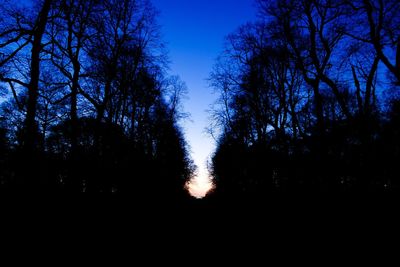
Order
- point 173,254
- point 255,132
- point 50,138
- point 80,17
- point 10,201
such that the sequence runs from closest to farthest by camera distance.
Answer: point 173,254 → point 10,201 → point 80,17 → point 255,132 → point 50,138

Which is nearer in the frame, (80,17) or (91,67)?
(80,17)

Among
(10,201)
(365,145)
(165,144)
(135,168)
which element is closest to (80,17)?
(10,201)

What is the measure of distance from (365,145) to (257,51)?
40.3ft

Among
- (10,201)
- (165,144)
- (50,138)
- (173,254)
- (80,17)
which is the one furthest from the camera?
(165,144)

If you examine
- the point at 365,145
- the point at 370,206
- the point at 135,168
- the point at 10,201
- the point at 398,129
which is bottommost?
the point at 370,206

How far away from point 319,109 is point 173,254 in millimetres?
12410

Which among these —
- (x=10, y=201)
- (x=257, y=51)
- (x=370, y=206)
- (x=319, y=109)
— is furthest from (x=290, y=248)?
(x=257, y=51)

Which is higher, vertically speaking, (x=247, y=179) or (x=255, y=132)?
(x=255, y=132)

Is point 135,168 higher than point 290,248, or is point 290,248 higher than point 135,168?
point 135,168

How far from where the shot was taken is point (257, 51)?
1562 cm

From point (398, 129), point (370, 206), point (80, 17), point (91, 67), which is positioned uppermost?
point (80, 17)

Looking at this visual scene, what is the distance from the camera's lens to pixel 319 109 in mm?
12664

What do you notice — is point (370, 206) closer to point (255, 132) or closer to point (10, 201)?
point (10, 201)

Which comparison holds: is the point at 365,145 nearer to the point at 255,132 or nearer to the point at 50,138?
the point at 255,132
